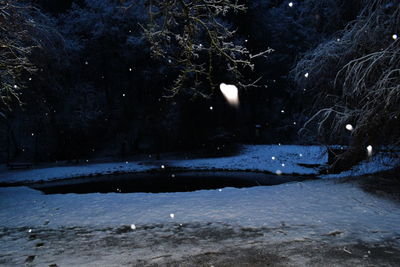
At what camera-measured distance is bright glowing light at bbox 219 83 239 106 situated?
98.8 ft

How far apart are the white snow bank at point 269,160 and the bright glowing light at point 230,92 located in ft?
16.8

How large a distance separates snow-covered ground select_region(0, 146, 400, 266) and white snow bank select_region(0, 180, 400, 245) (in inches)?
1.1

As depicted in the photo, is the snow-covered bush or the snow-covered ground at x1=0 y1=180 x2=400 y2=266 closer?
the snow-covered ground at x1=0 y1=180 x2=400 y2=266

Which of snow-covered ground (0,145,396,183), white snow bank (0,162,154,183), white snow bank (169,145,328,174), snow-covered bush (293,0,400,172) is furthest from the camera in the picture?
white snow bank (169,145,328,174)

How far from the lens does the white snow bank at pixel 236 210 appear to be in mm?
7910

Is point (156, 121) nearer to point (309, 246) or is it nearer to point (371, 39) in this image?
point (371, 39)

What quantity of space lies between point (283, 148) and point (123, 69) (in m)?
17.1

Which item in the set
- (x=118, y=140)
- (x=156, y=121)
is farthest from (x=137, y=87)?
(x=118, y=140)

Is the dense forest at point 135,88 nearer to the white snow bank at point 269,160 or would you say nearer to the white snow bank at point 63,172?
the white snow bank at point 269,160

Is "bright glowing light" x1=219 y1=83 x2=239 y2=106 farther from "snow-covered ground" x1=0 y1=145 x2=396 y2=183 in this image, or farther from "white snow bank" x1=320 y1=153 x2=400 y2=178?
"white snow bank" x1=320 y1=153 x2=400 y2=178

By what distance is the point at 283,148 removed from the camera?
97.4 feet

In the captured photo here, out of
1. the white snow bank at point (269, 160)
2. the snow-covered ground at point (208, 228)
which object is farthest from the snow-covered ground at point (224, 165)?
the snow-covered ground at point (208, 228)

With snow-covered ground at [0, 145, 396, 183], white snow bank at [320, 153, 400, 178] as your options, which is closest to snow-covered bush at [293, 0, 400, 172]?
white snow bank at [320, 153, 400, 178]

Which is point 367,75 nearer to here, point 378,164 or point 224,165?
point 378,164
